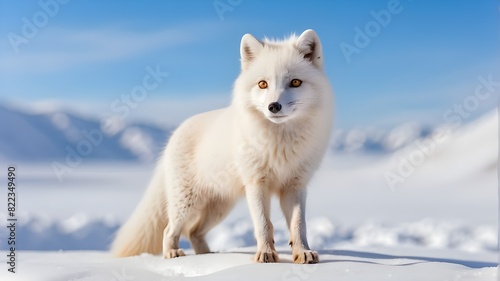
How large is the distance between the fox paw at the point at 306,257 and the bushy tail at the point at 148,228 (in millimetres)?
1573

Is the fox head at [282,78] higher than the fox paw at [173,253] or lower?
higher

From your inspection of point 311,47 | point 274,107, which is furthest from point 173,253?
point 311,47

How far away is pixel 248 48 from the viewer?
13.3ft

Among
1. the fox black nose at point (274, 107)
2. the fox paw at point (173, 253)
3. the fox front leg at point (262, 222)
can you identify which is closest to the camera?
the fox black nose at point (274, 107)

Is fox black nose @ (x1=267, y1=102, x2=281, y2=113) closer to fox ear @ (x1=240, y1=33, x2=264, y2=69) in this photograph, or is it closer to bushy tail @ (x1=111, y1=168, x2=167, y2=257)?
fox ear @ (x1=240, y1=33, x2=264, y2=69)

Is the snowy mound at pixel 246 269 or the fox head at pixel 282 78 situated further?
the fox head at pixel 282 78

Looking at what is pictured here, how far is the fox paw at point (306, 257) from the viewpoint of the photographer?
12.1 ft

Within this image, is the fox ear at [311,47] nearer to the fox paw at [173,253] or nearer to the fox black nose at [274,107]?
the fox black nose at [274,107]

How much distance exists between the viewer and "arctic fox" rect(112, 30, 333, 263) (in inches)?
148

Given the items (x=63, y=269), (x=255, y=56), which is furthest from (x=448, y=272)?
(x=63, y=269)

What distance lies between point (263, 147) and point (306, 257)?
81 cm

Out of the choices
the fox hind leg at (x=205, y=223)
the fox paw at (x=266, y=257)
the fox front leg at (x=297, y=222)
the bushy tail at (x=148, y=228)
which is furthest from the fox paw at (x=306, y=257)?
the bushy tail at (x=148, y=228)

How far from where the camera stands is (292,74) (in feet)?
12.3

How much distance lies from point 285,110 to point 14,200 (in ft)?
6.75
